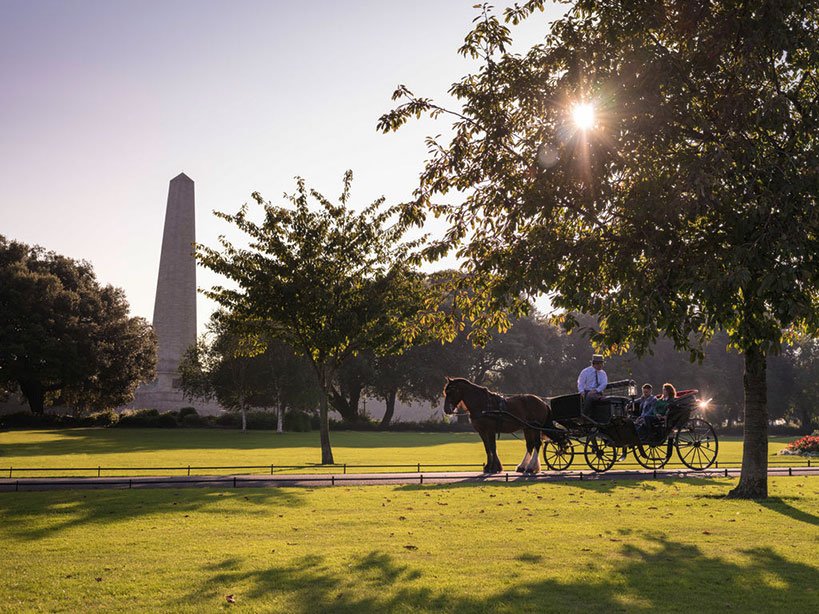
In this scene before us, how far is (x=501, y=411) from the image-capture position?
22.0 meters

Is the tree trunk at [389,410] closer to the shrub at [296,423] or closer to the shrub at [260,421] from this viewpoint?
the shrub at [296,423]

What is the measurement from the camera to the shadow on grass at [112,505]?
484 inches

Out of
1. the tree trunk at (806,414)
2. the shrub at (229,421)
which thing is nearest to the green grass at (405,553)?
the shrub at (229,421)

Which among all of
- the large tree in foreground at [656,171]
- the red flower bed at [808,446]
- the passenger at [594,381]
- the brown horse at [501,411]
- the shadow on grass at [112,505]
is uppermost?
the large tree in foreground at [656,171]

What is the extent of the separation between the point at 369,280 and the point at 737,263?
19.2m

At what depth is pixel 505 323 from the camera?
57.1ft

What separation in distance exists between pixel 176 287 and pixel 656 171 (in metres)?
54.3

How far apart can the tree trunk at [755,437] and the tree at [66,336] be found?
168 ft

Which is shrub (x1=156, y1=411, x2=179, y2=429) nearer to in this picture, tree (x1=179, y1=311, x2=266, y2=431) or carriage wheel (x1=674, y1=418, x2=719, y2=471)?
tree (x1=179, y1=311, x2=266, y2=431)

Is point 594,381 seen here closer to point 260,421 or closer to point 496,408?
point 496,408

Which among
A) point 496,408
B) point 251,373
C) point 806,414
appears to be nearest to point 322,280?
point 496,408

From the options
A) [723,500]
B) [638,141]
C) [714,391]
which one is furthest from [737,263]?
[714,391]

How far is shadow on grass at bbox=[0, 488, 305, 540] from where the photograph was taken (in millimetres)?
12305

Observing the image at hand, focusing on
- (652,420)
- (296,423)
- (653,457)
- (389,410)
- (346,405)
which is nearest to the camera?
(652,420)
